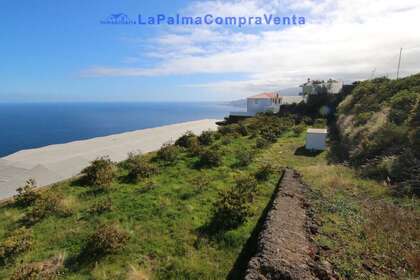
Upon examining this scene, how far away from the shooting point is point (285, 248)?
7.22m

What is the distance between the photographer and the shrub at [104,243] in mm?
8805

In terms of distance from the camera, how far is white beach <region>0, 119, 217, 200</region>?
21.9 meters

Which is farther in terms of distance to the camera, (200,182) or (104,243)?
(200,182)

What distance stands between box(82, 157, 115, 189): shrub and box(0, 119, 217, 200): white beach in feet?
22.6

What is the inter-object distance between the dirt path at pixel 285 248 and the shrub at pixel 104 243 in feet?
15.5

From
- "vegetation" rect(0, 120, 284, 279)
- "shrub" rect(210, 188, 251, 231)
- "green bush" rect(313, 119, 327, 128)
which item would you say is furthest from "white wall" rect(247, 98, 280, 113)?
"shrub" rect(210, 188, 251, 231)

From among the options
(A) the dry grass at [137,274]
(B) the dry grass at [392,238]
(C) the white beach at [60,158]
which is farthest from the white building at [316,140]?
(C) the white beach at [60,158]

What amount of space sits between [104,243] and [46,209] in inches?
199

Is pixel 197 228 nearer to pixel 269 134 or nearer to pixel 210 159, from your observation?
pixel 210 159

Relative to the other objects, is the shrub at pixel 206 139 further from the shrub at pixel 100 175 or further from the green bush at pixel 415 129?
the green bush at pixel 415 129

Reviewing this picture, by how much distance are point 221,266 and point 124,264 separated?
301cm

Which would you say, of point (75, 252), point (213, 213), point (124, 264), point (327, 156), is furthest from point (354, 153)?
point (75, 252)

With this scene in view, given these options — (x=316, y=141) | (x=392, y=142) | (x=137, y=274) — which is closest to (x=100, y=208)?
(x=137, y=274)

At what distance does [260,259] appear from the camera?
6.68 meters
